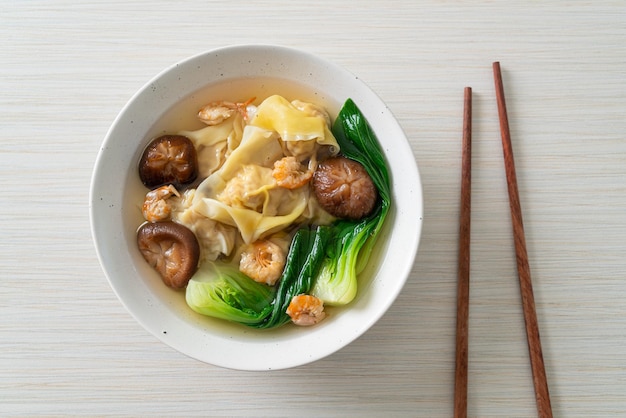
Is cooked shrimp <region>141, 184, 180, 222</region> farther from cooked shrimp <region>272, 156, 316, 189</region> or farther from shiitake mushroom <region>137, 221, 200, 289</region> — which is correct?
cooked shrimp <region>272, 156, 316, 189</region>

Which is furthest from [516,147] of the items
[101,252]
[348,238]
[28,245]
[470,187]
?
[28,245]

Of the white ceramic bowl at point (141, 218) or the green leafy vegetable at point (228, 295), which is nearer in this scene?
the white ceramic bowl at point (141, 218)

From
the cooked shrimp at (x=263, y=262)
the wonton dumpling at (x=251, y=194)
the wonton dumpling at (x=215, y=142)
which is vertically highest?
the wonton dumpling at (x=215, y=142)

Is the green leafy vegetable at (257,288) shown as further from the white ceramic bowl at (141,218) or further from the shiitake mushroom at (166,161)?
the shiitake mushroom at (166,161)

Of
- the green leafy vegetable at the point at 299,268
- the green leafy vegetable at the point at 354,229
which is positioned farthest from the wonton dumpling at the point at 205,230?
the green leafy vegetable at the point at 354,229

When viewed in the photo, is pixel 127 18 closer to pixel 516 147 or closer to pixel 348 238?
pixel 348 238

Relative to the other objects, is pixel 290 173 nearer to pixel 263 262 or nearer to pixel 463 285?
pixel 263 262
